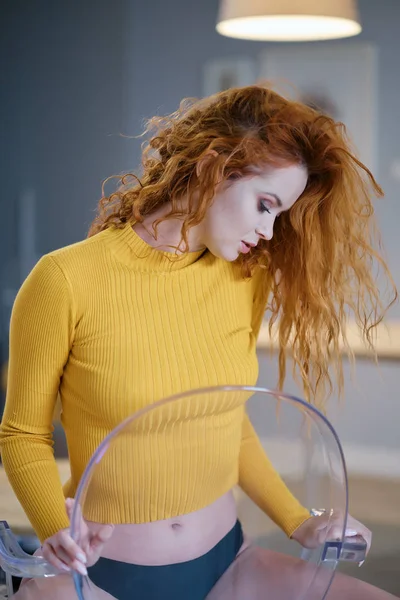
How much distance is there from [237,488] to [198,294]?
35 centimetres

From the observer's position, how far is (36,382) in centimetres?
118

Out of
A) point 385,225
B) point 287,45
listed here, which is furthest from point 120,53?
point 385,225

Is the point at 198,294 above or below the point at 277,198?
below

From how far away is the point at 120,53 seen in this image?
3646mm

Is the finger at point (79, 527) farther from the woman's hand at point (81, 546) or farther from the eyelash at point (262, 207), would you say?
the eyelash at point (262, 207)

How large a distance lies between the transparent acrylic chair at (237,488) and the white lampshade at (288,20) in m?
2.44

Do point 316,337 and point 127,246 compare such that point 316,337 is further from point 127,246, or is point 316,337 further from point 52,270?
point 52,270

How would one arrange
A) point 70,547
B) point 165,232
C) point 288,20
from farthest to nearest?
point 288,20, point 165,232, point 70,547

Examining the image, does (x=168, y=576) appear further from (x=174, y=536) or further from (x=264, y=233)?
(x=264, y=233)

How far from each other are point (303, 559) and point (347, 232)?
0.58 metres

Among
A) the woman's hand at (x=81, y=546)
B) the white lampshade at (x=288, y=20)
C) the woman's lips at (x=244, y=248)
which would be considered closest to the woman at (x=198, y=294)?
A: the woman's lips at (x=244, y=248)

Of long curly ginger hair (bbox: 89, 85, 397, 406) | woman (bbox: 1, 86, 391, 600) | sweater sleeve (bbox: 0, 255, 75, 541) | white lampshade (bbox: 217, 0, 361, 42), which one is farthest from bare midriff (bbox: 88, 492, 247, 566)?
white lampshade (bbox: 217, 0, 361, 42)

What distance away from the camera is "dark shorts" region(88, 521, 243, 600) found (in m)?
0.91

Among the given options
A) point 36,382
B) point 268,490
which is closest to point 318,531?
point 268,490
